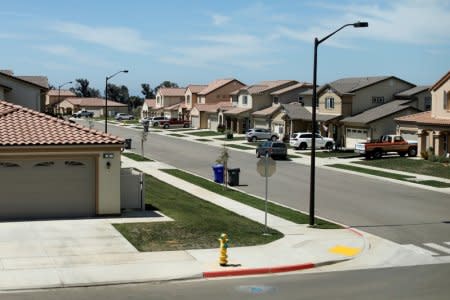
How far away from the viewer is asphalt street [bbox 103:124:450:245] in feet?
79.2

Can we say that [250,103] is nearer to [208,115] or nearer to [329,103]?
[208,115]

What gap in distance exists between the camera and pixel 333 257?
1862cm

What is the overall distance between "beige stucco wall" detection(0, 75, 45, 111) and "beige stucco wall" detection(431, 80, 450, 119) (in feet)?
97.1

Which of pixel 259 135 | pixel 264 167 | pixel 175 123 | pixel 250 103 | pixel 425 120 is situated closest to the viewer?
pixel 264 167

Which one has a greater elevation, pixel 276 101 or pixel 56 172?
pixel 276 101

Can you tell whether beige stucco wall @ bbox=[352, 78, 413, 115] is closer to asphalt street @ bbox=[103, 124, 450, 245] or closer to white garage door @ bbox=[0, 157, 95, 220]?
asphalt street @ bbox=[103, 124, 450, 245]

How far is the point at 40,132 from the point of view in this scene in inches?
929

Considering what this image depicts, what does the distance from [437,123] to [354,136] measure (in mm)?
14236

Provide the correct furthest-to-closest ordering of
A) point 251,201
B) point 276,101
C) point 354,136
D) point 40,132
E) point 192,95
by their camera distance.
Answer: point 192,95
point 276,101
point 354,136
point 251,201
point 40,132

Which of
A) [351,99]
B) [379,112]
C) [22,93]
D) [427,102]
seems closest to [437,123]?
[379,112]

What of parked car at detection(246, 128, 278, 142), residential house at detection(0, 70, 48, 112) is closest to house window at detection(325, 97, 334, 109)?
parked car at detection(246, 128, 278, 142)

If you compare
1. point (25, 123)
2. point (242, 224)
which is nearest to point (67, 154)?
point (25, 123)

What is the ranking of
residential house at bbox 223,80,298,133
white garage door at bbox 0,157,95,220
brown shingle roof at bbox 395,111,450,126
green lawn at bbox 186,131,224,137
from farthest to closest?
green lawn at bbox 186,131,224,137, residential house at bbox 223,80,298,133, brown shingle roof at bbox 395,111,450,126, white garage door at bbox 0,157,95,220

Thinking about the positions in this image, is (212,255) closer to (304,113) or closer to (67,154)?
(67,154)
